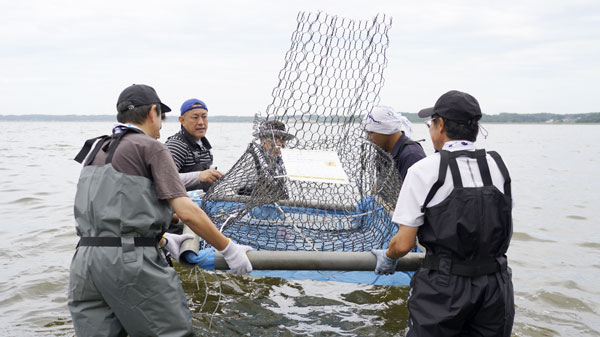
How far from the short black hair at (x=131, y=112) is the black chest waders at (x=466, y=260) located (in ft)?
5.19

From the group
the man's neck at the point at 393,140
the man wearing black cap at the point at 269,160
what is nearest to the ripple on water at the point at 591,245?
the man's neck at the point at 393,140

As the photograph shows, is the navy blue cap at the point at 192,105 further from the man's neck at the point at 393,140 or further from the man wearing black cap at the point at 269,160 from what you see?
the man's neck at the point at 393,140

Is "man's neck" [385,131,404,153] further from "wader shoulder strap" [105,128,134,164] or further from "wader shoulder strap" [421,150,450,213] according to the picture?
"wader shoulder strap" [105,128,134,164]

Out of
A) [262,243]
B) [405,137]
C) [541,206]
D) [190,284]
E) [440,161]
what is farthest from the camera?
[541,206]

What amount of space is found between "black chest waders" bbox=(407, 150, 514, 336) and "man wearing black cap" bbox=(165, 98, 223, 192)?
2396mm

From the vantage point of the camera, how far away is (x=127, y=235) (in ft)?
8.13

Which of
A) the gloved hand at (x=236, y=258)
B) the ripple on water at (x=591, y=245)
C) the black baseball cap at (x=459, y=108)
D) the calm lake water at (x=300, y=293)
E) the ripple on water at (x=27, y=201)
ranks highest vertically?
the black baseball cap at (x=459, y=108)

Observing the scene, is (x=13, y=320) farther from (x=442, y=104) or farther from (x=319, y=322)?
(x=442, y=104)

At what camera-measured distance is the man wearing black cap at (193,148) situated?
4352mm

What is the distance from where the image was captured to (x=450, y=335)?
2.47 metres

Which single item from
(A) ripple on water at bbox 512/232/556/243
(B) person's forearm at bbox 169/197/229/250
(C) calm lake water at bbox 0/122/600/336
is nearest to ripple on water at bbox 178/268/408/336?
(C) calm lake water at bbox 0/122/600/336

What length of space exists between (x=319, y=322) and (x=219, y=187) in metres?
1.51

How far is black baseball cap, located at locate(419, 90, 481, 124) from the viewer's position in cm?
247

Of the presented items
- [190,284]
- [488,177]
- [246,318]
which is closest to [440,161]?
[488,177]
